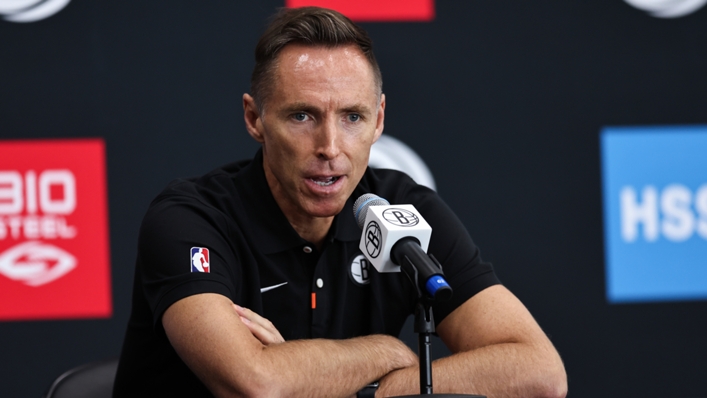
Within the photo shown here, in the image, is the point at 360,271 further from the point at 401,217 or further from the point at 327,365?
the point at 401,217

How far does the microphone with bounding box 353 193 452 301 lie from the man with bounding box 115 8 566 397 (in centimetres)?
33

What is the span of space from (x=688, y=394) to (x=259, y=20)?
2.17 metres

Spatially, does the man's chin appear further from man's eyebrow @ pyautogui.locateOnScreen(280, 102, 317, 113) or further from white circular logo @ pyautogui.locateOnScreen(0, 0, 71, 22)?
white circular logo @ pyautogui.locateOnScreen(0, 0, 71, 22)

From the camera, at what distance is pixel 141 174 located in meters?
2.71

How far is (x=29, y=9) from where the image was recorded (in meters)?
2.68

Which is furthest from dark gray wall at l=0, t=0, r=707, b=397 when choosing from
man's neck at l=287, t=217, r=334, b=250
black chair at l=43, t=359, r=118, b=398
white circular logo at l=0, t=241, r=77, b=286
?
man's neck at l=287, t=217, r=334, b=250

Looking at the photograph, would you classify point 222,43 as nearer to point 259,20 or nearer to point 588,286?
point 259,20

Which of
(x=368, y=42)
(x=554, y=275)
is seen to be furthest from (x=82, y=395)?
(x=554, y=275)

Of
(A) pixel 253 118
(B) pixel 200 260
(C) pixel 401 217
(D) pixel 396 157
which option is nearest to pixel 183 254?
(B) pixel 200 260

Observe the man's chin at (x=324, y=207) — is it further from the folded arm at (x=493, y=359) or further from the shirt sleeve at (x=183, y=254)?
the folded arm at (x=493, y=359)

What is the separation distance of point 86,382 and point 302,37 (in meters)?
0.94

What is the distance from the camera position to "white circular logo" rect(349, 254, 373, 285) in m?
1.81

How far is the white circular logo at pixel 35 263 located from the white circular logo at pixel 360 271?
4.22ft

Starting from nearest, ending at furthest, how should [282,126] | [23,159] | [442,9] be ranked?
[282,126], [23,159], [442,9]
